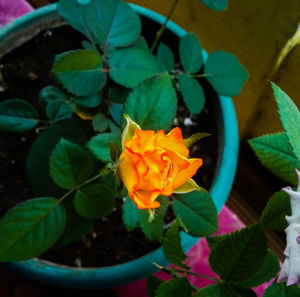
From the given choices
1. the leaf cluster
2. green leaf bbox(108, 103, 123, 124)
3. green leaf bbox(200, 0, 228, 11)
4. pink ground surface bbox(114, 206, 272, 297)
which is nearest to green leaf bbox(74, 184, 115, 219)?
the leaf cluster

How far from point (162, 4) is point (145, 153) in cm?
47

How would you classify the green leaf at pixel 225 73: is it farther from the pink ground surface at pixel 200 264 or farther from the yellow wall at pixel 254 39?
the pink ground surface at pixel 200 264

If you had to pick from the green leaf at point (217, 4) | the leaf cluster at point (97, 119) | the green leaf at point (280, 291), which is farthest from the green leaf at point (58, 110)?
the green leaf at point (280, 291)

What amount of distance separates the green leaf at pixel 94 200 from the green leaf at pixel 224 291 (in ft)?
0.41

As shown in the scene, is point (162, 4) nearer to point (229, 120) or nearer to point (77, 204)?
point (229, 120)

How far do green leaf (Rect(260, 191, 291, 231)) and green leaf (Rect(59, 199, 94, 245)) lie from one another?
192mm

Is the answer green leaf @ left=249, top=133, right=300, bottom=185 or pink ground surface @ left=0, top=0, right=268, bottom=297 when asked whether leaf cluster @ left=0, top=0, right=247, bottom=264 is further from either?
pink ground surface @ left=0, top=0, right=268, bottom=297

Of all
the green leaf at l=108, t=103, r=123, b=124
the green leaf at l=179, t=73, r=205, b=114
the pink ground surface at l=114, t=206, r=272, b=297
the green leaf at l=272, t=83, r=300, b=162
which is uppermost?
the green leaf at l=272, t=83, r=300, b=162

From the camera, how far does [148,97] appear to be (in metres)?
0.37

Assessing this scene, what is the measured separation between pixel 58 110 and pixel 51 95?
2 centimetres

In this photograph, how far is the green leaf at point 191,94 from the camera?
48 cm

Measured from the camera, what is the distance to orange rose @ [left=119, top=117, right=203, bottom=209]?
0.25 metres

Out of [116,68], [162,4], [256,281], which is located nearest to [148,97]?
[116,68]

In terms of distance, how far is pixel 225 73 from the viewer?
0.50 m
